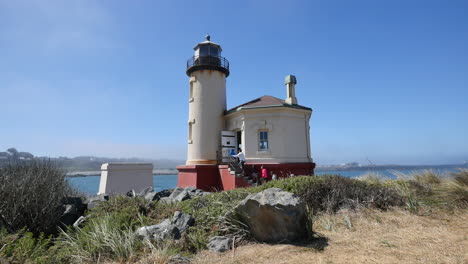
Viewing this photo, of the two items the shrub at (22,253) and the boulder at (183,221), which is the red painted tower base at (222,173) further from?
the shrub at (22,253)

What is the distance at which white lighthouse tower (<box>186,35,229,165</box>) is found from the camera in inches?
689

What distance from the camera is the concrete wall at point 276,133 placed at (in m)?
15.6

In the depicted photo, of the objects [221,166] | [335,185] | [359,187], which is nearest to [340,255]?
[335,185]

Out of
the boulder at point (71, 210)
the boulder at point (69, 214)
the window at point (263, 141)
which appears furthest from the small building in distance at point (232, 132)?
the boulder at point (69, 214)

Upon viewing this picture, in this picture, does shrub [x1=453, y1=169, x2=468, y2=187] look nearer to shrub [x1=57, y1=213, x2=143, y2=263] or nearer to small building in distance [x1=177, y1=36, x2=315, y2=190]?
small building in distance [x1=177, y1=36, x2=315, y2=190]

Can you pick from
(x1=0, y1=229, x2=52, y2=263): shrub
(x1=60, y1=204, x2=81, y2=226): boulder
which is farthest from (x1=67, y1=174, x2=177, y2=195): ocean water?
(x1=0, y1=229, x2=52, y2=263): shrub

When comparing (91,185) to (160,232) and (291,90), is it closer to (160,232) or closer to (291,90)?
(291,90)

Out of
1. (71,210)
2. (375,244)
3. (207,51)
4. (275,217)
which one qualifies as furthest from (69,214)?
(207,51)

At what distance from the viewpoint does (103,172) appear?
16.3 m

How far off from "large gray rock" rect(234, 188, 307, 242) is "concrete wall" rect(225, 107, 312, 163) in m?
9.93

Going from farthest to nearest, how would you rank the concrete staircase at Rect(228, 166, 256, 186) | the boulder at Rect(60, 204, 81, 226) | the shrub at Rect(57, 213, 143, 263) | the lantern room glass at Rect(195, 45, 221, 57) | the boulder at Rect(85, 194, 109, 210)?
1. the lantern room glass at Rect(195, 45, 221, 57)
2. the concrete staircase at Rect(228, 166, 256, 186)
3. the boulder at Rect(85, 194, 109, 210)
4. the boulder at Rect(60, 204, 81, 226)
5. the shrub at Rect(57, 213, 143, 263)

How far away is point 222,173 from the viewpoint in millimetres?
16141

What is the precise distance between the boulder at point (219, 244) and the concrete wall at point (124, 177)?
38.4ft

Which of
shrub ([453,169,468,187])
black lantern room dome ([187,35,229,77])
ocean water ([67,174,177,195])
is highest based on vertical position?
black lantern room dome ([187,35,229,77])
